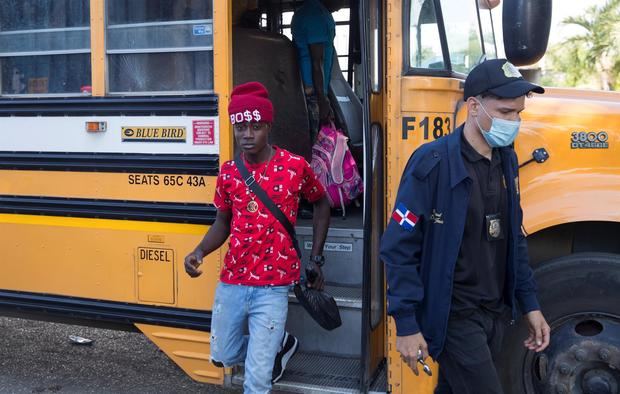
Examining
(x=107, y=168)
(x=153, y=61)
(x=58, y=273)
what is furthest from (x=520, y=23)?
(x=58, y=273)

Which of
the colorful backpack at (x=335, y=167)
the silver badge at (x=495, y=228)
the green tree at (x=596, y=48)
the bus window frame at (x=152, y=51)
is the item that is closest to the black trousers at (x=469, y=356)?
the silver badge at (x=495, y=228)

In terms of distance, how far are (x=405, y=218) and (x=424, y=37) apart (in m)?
1.25

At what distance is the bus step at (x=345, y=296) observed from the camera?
3502 mm

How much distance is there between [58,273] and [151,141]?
34.7 inches

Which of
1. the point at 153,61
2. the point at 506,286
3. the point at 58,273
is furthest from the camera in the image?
the point at 58,273

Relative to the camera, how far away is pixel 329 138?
434 cm

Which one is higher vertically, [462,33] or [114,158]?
[462,33]

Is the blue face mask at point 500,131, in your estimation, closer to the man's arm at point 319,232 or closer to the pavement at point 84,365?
the man's arm at point 319,232

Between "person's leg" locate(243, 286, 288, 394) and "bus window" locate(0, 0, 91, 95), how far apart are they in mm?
1435

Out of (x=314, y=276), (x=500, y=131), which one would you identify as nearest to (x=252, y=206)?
(x=314, y=276)

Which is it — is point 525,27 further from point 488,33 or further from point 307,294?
point 307,294

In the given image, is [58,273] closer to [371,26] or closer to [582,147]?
[371,26]

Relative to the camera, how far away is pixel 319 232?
319 cm

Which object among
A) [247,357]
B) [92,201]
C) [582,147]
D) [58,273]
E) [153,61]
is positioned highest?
[153,61]
